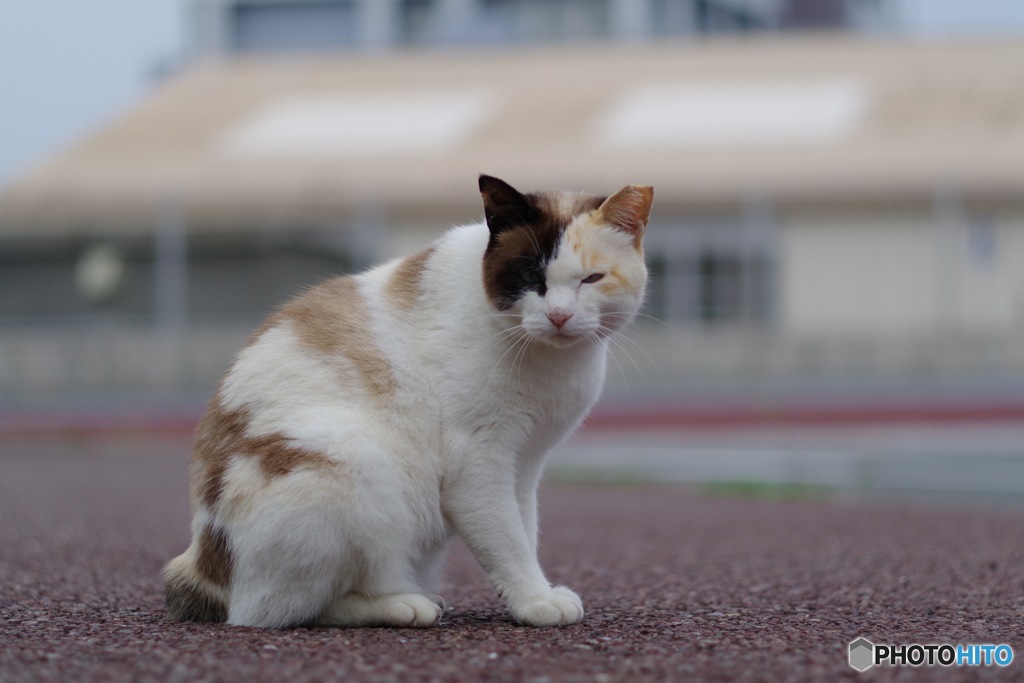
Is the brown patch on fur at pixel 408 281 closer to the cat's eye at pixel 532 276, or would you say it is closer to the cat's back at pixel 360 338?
the cat's back at pixel 360 338

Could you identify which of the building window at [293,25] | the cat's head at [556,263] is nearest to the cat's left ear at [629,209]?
the cat's head at [556,263]

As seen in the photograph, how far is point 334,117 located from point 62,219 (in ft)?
17.7

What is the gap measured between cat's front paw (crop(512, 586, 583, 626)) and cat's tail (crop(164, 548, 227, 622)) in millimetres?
844

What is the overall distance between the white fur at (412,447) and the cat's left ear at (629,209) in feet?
0.14

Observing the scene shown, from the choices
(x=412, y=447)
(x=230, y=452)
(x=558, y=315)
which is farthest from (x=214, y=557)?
(x=558, y=315)

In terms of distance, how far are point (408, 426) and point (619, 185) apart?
52.8 feet

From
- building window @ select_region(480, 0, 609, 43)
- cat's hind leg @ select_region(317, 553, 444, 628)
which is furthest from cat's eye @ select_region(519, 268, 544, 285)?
building window @ select_region(480, 0, 609, 43)

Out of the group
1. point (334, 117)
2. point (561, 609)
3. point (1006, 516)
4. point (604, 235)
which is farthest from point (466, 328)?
point (334, 117)

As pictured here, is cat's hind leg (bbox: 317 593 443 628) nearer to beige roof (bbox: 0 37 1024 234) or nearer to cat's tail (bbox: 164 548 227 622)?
cat's tail (bbox: 164 548 227 622)

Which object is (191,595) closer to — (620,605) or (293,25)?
(620,605)

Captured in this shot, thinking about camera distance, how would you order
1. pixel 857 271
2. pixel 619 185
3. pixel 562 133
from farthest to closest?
pixel 562 133 → pixel 619 185 → pixel 857 271

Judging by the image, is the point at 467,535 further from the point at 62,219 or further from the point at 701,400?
the point at 62,219

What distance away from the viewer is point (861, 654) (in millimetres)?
3062

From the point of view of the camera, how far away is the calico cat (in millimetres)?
3389
